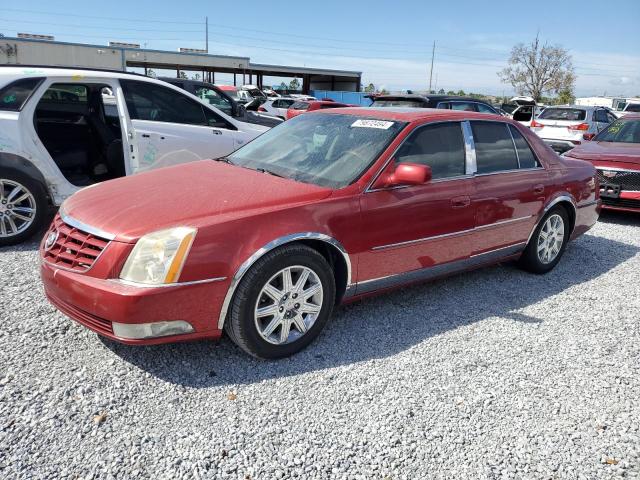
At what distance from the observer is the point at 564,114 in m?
13.2

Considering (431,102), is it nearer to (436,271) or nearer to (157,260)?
(436,271)

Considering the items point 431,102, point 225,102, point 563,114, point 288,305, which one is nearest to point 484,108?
point 431,102

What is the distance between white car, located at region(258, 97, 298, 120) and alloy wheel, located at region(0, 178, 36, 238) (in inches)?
791

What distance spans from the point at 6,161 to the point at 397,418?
433cm

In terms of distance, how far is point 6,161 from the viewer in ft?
15.7

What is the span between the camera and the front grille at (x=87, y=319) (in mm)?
2764

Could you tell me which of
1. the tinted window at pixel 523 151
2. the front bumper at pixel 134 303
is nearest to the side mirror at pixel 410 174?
the front bumper at pixel 134 303

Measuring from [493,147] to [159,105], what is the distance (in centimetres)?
386

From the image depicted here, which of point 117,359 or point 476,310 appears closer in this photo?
point 117,359

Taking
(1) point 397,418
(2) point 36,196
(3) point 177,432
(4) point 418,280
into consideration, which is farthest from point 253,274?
(2) point 36,196

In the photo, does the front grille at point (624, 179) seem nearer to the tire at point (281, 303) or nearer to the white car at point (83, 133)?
the white car at point (83, 133)

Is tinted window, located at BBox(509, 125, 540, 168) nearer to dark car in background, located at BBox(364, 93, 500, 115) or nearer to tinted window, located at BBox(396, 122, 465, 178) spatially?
tinted window, located at BBox(396, 122, 465, 178)

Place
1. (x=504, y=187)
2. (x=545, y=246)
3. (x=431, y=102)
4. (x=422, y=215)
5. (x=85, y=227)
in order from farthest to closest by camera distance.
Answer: (x=431, y=102), (x=545, y=246), (x=504, y=187), (x=422, y=215), (x=85, y=227)

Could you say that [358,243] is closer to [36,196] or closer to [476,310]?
[476,310]
